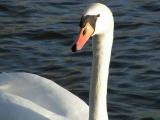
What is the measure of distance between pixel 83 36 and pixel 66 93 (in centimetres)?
153

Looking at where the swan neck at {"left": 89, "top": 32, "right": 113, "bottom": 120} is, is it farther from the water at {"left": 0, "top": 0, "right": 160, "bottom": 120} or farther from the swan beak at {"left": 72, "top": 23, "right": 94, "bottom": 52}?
the water at {"left": 0, "top": 0, "right": 160, "bottom": 120}

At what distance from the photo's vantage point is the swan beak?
4.47 metres

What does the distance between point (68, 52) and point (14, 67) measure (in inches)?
33.3

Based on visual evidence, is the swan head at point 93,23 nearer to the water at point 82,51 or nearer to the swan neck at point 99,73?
the swan neck at point 99,73

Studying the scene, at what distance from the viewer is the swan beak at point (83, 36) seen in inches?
176

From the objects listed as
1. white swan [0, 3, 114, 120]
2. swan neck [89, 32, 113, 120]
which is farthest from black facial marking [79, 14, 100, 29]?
swan neck [89, 32, 113, 120]

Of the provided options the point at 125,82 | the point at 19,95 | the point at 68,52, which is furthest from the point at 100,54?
the point at 68,52

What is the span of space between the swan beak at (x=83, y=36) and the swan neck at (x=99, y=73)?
229 mm

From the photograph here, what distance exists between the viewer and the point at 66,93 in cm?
600

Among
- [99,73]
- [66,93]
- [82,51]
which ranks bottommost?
[82,51]

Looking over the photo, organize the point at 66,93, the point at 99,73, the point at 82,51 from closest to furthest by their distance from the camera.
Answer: the point at 99,73
the point at 66,93
the point at 82,51

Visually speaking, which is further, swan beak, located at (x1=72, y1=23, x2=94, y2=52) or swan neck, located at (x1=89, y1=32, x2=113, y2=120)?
swan neck, located at (x1=89, y1=32, x2=113, y2=120)

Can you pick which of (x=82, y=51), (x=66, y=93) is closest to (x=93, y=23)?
(x=66, y=93)

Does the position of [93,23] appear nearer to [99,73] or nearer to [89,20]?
[89,20]
